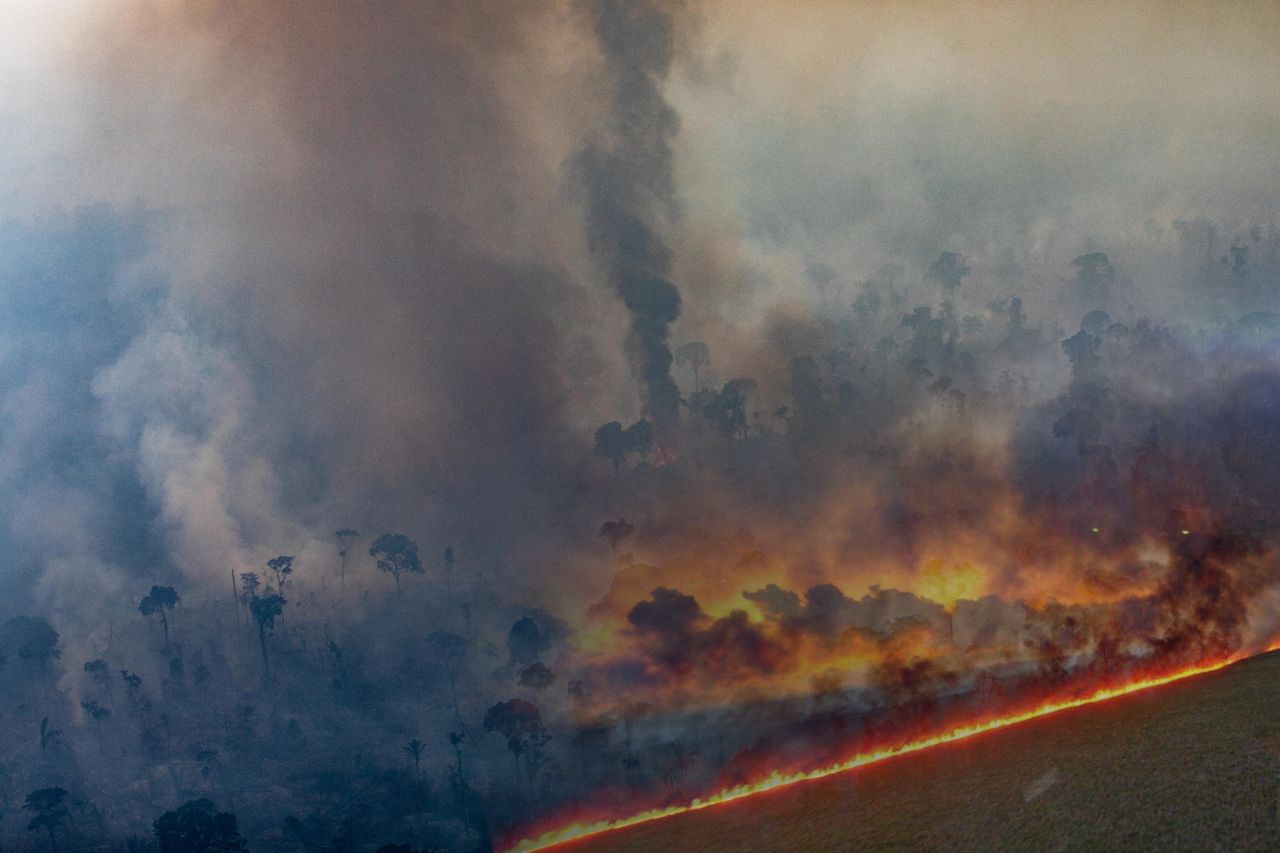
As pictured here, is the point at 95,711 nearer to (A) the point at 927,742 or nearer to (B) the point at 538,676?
(B) the point at 538,676

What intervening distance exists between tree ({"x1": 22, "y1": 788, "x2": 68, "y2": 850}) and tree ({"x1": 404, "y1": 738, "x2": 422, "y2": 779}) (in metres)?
62.0

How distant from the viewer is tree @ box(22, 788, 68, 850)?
13538cm

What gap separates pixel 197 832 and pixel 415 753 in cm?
3387

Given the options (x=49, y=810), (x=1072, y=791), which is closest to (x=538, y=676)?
(x=1072, y=791)

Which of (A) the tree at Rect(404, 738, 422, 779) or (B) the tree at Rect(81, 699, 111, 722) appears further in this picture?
(B) the tree at Rect(81, 699, 111, 722)

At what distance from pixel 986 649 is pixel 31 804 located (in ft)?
526

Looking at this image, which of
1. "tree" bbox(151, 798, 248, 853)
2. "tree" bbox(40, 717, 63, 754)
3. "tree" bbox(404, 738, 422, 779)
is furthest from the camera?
"tree" bbox(40, 717, 63, 754)

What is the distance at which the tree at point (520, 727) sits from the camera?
11725 cm

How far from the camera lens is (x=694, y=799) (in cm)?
8469

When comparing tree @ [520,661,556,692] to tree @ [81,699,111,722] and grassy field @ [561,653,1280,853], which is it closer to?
grassy field @ [561,653,1280,853]

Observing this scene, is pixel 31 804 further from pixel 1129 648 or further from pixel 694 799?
pixel 1129 648

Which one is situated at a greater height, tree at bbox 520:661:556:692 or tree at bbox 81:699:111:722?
tree at bbox 81:699:111:722

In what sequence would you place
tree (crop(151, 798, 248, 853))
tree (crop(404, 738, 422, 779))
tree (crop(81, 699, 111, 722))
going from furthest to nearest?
tree (crop(81, 699, 111, 722)), tree (crop(404, 738, 422, 779)), tree (crop(151, 798, 248, 853))

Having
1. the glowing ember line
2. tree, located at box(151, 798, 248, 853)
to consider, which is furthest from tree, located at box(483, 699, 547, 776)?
tree, located at box(151, 798, 248, 853)
